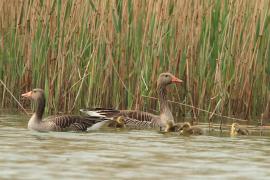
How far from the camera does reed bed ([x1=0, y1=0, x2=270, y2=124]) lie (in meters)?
13.9

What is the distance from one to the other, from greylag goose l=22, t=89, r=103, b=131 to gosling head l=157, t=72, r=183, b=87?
4.04 feet

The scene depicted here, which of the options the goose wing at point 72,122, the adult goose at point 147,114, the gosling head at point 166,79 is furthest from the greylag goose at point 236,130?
the goose wing at point 72,122

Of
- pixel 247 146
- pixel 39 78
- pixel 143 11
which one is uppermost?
pixel 143 11

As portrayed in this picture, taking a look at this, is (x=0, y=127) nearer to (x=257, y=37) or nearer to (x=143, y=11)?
(x=143, y=11)

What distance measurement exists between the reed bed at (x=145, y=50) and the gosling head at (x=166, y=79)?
0.26 m

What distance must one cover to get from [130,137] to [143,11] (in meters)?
2.75

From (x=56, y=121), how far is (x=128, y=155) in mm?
3199

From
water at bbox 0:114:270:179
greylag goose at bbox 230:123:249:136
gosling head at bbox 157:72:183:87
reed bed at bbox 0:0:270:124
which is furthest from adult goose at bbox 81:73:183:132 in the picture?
greylag goose at bbox 230:123:249:136

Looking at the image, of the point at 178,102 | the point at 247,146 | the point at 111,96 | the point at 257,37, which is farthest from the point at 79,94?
the point at 247,146

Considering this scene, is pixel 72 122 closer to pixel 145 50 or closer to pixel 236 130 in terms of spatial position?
pixel 145 50

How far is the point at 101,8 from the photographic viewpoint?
13984 mm

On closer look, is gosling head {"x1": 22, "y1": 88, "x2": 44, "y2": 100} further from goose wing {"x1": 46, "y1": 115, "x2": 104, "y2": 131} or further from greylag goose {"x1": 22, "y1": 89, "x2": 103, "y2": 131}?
goose wing {"x1": 46, "y1": 115, "x2": 104, "y2": 131}

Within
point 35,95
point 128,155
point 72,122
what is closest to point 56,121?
point 72,122

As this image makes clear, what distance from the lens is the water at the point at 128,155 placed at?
8.59 metres
